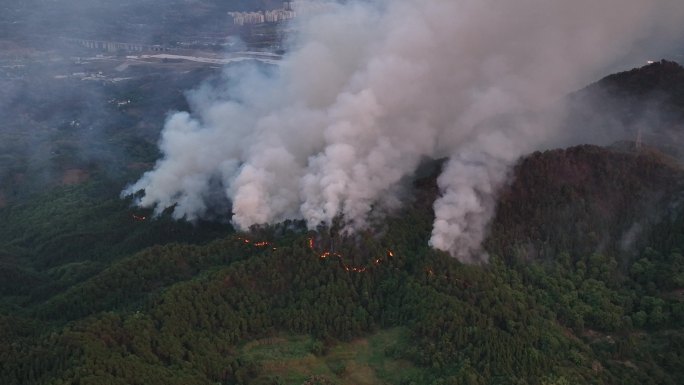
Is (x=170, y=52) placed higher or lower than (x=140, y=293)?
higher

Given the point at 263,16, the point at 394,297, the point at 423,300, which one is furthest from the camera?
the point at 263,16

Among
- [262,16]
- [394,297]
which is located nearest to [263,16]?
[262,16]

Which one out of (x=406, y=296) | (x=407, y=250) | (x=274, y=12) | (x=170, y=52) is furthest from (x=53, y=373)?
(x=274, y=12)

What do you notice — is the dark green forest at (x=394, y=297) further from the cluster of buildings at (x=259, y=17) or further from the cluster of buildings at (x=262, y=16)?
the cluster of buildings at (x=259, y=17)

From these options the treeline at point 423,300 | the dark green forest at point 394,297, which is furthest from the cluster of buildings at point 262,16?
the treeline at point 423,300

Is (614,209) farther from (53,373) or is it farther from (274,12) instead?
(274,12)

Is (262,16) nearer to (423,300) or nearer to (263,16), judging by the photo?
(263,16)

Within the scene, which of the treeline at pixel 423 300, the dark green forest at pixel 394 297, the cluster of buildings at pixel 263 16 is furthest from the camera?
the cluster of buildings at pixel 263 16

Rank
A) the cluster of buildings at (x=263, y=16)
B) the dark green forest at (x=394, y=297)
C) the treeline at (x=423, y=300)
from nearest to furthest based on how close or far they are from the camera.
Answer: the treeline at (x=423, y=300)
the dark green forest at (x=394, y=297)
the cluster of buildings at (x=263, y=16)
